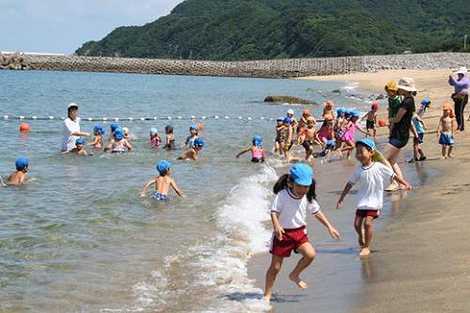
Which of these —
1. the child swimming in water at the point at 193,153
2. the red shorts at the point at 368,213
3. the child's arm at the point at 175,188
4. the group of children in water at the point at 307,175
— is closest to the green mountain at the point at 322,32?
the group of children in water at the point at 307,175

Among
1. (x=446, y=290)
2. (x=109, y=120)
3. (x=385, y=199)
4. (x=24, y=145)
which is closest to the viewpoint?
(x=446, y=290)

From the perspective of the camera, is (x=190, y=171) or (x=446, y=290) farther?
(x=190, y=171)

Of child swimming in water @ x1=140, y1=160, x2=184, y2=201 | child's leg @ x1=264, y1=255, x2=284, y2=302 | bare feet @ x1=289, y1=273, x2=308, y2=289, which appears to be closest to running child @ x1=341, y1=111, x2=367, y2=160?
child swimming in water @ x1=140, y1=160, x2=184, y2=201

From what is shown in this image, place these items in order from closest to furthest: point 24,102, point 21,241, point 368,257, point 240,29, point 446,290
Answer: point 446,290
point 368,257
point 21,241
point 24,102
point 240,29

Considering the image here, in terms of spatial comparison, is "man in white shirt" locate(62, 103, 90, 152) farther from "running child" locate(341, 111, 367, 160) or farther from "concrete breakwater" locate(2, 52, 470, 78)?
"concrete breakwater" locate(2, 52, 470, 78)

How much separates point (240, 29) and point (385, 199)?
17238cm

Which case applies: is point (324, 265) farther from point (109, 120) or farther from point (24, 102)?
point (24, 102)

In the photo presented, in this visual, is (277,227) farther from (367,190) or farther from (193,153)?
(193,153)

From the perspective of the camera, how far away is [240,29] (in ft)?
588

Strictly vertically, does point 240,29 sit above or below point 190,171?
above

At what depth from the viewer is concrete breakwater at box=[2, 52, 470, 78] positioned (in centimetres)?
8731

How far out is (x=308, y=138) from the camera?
57.3ft

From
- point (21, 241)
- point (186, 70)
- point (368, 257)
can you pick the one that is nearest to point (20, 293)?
point (21, 241)

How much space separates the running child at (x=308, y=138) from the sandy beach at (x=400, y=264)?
21.5ft
